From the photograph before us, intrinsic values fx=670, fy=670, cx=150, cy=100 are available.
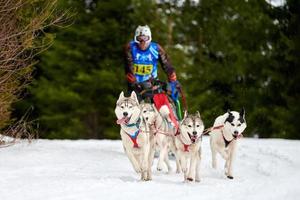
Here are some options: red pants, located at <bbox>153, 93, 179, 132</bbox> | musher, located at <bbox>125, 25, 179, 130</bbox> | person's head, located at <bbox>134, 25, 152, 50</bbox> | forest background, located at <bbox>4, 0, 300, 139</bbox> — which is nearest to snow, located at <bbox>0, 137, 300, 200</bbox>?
red pants, located at <bbox>153, 93, 179, 132</bbox>

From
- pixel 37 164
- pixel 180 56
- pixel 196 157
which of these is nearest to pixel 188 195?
pixel 196 157

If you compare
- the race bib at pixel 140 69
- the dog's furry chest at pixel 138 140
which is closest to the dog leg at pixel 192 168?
the dog's furry chest at pixel 138 140

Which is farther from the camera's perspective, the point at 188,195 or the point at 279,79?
the point at 279,79

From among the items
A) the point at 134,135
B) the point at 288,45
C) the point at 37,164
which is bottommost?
the point at 37,164

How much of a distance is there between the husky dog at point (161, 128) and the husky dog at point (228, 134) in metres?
0.68

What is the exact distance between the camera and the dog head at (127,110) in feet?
30.2

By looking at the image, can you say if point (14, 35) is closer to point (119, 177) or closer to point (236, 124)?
point (119, 177)

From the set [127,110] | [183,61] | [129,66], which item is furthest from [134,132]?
[183,61]

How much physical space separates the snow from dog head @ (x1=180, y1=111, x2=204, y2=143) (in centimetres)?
65

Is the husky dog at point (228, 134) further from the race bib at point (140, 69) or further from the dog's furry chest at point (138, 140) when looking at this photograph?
the race bib at point (140, 69)

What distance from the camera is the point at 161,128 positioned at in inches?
419

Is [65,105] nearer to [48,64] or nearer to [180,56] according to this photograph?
[48,64]

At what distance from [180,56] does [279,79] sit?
13.8 feet

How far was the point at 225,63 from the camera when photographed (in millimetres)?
26531
